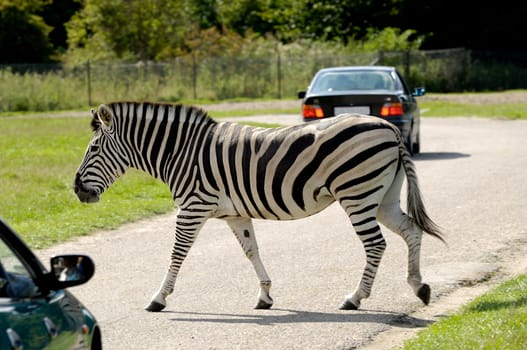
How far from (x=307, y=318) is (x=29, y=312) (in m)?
4.20

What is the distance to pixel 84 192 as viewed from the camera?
379 inches

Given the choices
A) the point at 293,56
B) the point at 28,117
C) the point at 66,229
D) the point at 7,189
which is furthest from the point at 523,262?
the point at 293,56

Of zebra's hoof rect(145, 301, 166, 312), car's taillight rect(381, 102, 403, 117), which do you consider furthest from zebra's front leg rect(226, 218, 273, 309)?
car's taillight rect(381, 102, 403, 117)

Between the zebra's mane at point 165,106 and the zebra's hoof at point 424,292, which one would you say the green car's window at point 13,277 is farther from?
the zebra's mane at point 165,106

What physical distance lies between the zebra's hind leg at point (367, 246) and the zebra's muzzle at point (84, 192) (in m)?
2.37

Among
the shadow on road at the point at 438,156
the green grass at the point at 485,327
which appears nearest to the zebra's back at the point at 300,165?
the green grass at the point at 485,327

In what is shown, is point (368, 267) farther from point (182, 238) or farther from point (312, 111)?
point (312, 111)

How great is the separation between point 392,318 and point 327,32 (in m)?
46.1

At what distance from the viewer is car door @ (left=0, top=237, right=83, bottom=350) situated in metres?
4.07

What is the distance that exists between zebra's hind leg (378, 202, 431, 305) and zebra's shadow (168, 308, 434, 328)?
1.19 ft

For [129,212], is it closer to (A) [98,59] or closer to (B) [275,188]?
(B) [275,188]

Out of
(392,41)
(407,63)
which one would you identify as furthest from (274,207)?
(392,41)

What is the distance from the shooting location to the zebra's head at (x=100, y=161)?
9.53m

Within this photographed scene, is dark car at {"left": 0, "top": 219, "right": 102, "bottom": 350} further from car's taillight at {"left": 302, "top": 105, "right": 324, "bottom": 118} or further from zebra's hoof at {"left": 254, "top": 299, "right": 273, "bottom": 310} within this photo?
car's taillight at {"left": 302, "top": 105, "right": 324, "bottom": 118}
